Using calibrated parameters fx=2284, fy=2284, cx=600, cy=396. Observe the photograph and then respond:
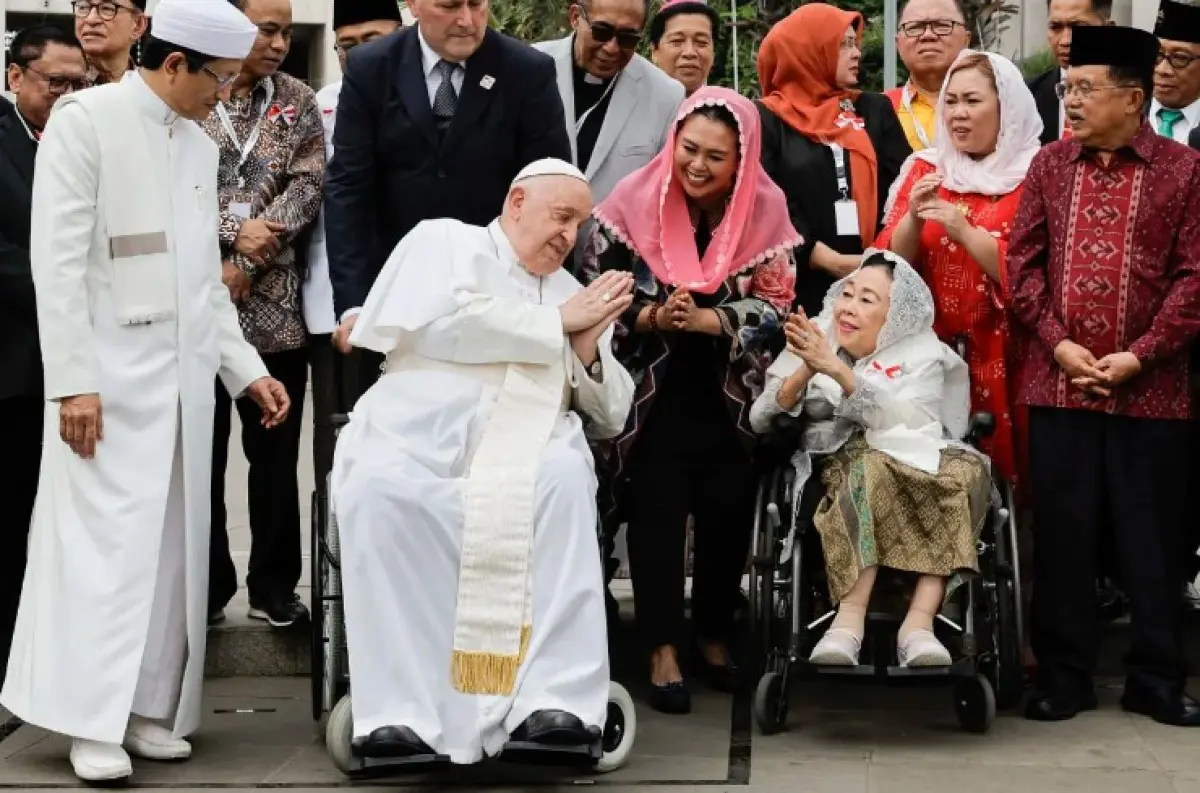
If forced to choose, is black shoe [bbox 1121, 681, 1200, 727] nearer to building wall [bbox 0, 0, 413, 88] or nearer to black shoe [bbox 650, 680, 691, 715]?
black shoe [bbox 650, 680, 691, 715]

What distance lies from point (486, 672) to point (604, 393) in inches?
35.6

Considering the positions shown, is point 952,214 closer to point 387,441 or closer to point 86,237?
point 387,441

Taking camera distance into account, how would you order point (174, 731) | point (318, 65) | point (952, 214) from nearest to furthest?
point (174, 731) → point (952, 214) → point (318, 65)

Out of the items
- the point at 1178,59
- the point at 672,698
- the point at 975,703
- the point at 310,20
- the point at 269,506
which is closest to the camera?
the point at 975,703

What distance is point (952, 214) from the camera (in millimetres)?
6523

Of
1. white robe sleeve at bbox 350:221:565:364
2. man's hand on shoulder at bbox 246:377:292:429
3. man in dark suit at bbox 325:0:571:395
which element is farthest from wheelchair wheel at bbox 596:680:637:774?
man in dark suit at bbox 325:0:571:395

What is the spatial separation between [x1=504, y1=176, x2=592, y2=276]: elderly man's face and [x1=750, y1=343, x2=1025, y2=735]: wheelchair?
0.90m

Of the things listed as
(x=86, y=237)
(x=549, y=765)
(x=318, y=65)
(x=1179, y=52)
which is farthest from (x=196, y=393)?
(x=318, y=65)

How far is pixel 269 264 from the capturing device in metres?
6.89

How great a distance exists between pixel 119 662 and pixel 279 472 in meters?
1.33

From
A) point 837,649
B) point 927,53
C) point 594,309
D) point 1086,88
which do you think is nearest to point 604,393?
point 594,309

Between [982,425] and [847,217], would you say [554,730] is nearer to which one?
[982,425]

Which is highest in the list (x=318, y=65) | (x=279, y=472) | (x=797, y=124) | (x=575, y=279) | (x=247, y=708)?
(x=318, y=65)

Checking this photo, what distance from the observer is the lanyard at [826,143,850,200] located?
7105 mm
